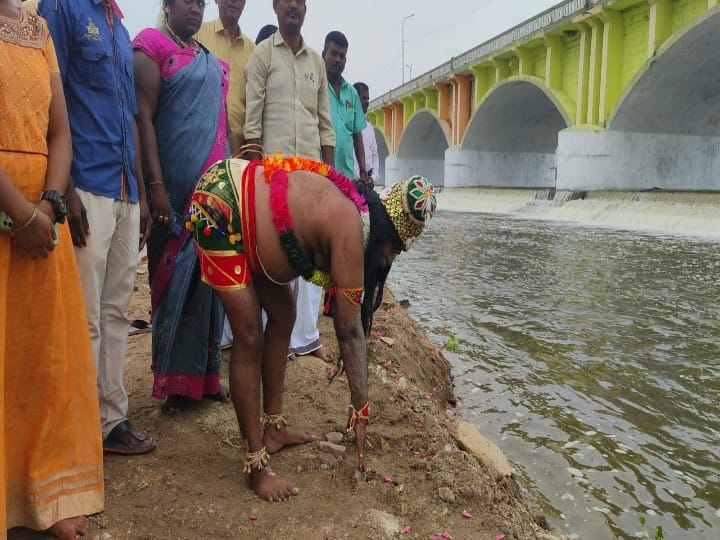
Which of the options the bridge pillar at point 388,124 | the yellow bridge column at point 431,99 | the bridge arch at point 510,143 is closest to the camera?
the bridge arch at point 510,143

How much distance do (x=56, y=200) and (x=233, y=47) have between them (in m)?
2.39

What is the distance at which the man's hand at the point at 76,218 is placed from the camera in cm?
206

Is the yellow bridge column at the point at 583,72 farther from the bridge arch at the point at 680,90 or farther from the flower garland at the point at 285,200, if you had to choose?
the flower garland at the point at 285,200

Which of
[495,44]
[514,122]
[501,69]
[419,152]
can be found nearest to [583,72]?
[501,69]

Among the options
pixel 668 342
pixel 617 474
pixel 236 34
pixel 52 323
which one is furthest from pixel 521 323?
pixel 52 323

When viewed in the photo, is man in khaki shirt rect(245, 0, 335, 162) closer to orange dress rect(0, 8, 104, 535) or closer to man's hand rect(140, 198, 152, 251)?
man's hand rect(140, 198, 152, 251)

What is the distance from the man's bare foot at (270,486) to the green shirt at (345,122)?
270 cm

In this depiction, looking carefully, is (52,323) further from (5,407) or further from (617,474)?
(617,474)

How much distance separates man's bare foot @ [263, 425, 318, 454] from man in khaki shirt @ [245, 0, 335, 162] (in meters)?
1.66

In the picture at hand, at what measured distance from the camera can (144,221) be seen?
8.45ft

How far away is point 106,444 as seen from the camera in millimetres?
2395

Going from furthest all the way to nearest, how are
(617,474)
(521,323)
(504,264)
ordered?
(504,264), (521,323), (617,474)

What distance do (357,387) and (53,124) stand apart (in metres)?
1.36

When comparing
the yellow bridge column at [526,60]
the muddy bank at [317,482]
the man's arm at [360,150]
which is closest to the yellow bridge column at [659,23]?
the yellow bridge column at [526,60]
